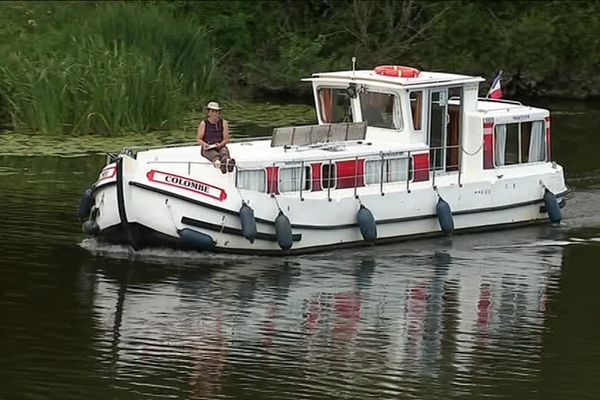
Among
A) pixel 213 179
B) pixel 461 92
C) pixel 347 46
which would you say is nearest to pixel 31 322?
pixel 213 179

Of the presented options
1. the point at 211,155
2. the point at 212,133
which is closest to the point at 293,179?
the point at 211,155

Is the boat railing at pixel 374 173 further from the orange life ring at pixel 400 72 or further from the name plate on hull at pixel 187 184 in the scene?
the orange life ring at pixel 400 72

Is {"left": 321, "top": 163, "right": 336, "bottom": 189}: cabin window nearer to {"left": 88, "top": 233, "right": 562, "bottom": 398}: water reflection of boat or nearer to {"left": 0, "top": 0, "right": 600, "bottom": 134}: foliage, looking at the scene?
{"left": 88, "top": 233, "right": 562, "bottom": 398}: water reflection of boat

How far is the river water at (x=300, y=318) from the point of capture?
16.2 metres

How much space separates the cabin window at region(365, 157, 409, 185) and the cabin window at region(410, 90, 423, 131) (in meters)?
0.75

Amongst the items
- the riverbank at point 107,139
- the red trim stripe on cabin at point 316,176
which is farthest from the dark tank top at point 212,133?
the riverbank at point 107,139

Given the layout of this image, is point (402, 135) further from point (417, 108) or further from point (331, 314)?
point (331, 314)

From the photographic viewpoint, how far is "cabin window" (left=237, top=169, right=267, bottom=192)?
71.1 feet

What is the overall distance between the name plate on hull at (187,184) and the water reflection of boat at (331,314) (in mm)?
993

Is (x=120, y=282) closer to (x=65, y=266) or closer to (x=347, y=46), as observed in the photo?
(x=65, y=266)

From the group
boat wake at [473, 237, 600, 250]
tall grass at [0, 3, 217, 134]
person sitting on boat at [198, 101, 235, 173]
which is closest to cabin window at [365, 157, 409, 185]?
boat wake at [473, 237, 600, 250]

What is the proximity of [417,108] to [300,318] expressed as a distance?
577cm

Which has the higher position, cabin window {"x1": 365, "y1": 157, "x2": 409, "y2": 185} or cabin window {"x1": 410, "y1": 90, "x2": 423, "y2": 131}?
cabin window {"x1": 410, "y1": 90, "x2": 423, "y2": 131}

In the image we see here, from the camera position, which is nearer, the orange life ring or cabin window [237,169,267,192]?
cabin window [237,169,267,192]
